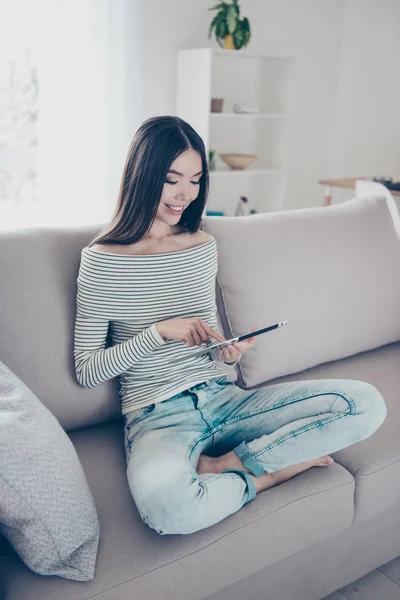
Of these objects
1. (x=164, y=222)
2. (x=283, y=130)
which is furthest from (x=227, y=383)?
(x=283, y=130)

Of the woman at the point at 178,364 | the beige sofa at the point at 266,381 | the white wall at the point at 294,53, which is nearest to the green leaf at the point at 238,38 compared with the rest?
the white wall at the point at 294,53

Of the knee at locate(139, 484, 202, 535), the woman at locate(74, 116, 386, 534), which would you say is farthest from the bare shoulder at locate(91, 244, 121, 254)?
the knee at locate(139, 484, 202, 535)

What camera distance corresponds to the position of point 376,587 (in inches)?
58.3

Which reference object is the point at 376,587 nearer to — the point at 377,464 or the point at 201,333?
the point at 377,464

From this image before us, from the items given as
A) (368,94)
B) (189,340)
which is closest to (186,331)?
(189,340)

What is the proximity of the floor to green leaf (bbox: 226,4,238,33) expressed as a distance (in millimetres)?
2667

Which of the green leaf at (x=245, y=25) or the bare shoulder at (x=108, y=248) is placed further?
the green leaf at (x=245, y=25)

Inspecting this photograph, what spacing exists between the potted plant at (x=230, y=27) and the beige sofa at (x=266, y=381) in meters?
1.77

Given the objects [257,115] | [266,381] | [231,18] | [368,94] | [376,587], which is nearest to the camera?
[376,587]

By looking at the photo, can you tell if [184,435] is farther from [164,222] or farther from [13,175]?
[13,175]

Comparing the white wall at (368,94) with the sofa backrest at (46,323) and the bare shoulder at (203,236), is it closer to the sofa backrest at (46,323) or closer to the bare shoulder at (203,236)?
the bare shoulder at (203,236)

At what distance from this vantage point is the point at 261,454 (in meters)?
1.22

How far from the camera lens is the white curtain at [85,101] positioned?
292 cm

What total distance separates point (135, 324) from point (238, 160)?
2.34 metres
